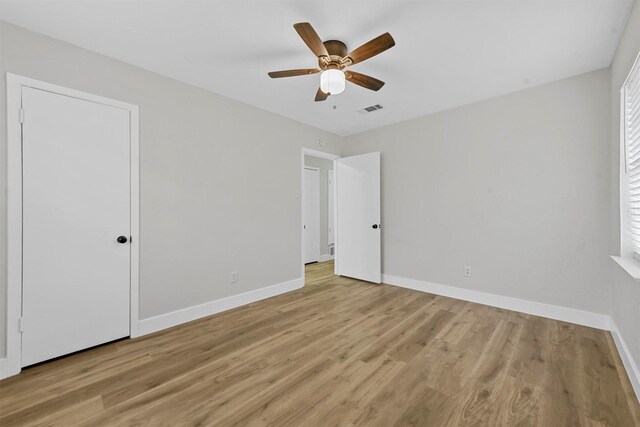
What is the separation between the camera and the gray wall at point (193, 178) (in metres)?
2.24

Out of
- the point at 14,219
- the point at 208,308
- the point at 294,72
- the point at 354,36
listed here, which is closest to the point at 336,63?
the point at 354,36

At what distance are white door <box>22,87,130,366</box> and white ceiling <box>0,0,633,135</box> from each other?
0.63 metres

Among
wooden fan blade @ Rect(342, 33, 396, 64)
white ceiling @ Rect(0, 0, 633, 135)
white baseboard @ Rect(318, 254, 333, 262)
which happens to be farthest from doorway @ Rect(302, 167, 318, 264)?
wooden fan blade @ Rect(342, 33, 396, 64)

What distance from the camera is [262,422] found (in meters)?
1.52

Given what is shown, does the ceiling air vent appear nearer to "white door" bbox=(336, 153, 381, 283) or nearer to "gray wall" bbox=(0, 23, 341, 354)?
"white door" bbox=(336, 153, 381, 283)

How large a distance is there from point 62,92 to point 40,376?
2215 millimetres

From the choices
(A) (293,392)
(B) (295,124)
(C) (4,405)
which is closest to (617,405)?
(A) (293,392)

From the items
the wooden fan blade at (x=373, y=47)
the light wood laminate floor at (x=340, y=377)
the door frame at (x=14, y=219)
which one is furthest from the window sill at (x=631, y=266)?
the door frame at (x=14, y=219)

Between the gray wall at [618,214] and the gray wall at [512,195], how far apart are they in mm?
186

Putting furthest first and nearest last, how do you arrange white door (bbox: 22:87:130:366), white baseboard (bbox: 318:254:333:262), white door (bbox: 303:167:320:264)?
white baseboard (bbox: 318:254:333:262) → white door (bbox: 303:167:320:264) → white door (bbox: 22:87:130:366)

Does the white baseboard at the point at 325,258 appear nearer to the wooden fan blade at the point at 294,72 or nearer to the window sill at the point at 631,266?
the wooden fan blade at the point at 294,72

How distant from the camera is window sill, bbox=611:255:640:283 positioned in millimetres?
1646

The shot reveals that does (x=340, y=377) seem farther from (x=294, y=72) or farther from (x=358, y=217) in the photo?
(x=358, y=217)

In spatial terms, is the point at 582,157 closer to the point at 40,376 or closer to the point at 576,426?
the point at 576,426
